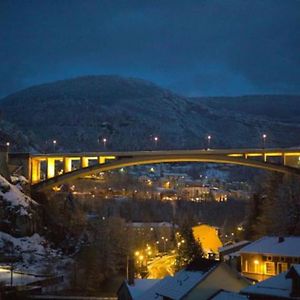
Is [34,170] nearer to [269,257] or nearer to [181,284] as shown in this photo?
[269,257]

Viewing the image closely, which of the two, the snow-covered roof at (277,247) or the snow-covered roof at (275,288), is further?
the snow-covered roof at (277,247)

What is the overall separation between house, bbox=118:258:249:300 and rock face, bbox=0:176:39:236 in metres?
27.8

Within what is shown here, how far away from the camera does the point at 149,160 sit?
2224 inches

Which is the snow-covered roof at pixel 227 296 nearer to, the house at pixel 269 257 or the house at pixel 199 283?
the house at pixel 199 283

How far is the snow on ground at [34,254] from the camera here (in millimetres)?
44938

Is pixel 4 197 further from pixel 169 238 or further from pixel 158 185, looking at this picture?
pixel 158 185

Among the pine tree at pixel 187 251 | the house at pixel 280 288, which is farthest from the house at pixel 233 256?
the house at pixel 280 288

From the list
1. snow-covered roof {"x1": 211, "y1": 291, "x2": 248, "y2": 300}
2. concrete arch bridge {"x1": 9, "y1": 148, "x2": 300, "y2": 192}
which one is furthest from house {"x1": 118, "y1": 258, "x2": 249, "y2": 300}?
concrete arch bridge {"x1": 9, "y1": 148, "x2": 300, "y2": 192}

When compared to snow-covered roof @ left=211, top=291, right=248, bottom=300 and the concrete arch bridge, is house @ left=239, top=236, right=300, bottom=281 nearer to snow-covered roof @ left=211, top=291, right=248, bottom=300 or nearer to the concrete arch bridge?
snow-covered roof @ left=211, top=291, right=248, bottom=300

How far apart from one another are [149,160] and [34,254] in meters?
14.6

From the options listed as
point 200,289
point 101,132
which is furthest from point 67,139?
point 200,289

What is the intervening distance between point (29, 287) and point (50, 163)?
27.1m

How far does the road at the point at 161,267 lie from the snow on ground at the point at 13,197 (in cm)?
1262

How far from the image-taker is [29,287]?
1432 inches
